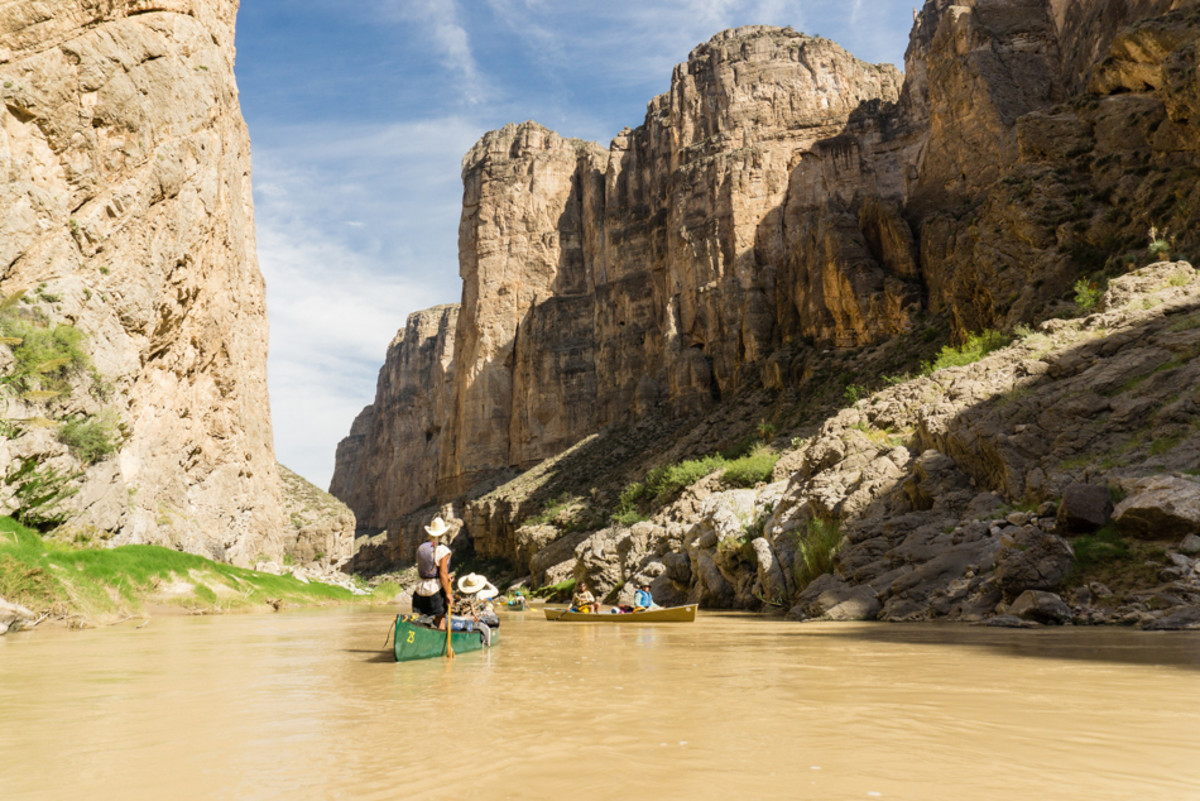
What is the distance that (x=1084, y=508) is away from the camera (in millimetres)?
12930

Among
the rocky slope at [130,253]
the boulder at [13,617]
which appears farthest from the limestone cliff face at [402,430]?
the boulder at [13,617]

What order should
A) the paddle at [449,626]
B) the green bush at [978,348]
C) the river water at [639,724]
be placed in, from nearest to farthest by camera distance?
the river water at [639,724]
the paddle at [449,626]
the green bush at [978,348]

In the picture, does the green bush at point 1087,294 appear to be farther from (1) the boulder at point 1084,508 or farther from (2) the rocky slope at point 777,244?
(1) the boulder at point 1084,508

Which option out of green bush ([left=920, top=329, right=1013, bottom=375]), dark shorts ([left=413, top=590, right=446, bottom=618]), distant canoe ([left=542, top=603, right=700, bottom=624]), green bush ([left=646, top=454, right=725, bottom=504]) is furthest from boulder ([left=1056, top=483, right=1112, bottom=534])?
green bush ([left=646, top=454, right=725, bottom=504])

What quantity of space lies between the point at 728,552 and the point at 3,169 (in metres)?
22.3

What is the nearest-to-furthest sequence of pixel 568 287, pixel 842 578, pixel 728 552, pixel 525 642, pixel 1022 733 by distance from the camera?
pixel 1022 733, pixel 525 642, pixel 842 578, pixel 728 552, pixel 568 287

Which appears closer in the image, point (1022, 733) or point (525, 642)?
point (1022, 733)

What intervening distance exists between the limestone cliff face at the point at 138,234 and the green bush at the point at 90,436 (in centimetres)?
45

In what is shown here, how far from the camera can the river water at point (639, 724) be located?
409cm

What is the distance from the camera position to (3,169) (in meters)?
20.6

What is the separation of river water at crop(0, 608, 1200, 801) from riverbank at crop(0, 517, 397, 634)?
538 centimetres

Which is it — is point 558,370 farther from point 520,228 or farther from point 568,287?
point 520,228

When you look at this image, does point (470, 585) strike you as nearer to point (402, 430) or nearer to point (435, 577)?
point (435, 577)

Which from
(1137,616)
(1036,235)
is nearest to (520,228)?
(1036,235)
